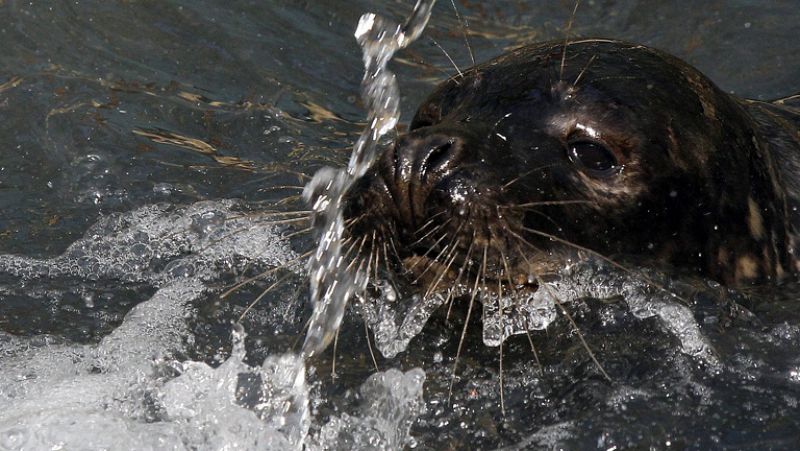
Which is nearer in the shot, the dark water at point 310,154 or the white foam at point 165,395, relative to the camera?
the white foam at point 165,395

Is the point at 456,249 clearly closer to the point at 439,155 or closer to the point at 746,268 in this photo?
the point at 439,155

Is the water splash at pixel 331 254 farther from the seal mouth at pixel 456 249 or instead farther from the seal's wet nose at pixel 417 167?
the seal's wet nose at pixel 417 167

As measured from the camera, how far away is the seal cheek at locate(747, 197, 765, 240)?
4.43 m

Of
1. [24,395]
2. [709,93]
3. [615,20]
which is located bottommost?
[24,395]

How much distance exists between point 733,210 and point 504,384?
106 centimetres

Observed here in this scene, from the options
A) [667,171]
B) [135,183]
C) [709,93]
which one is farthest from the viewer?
[135,183]

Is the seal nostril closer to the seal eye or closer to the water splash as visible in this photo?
the water splash

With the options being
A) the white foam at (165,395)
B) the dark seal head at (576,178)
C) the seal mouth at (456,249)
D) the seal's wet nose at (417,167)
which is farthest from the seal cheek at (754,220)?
the white foam at (165,395)

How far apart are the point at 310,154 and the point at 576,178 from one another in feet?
8.31

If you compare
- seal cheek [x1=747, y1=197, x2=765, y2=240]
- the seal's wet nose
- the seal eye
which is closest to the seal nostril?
the seal's wet nose

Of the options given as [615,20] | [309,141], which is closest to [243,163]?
[309,141]

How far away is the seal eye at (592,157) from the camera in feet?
14.0

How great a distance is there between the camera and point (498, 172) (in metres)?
3.98

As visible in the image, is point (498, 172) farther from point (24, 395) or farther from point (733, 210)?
point (24, 395)
